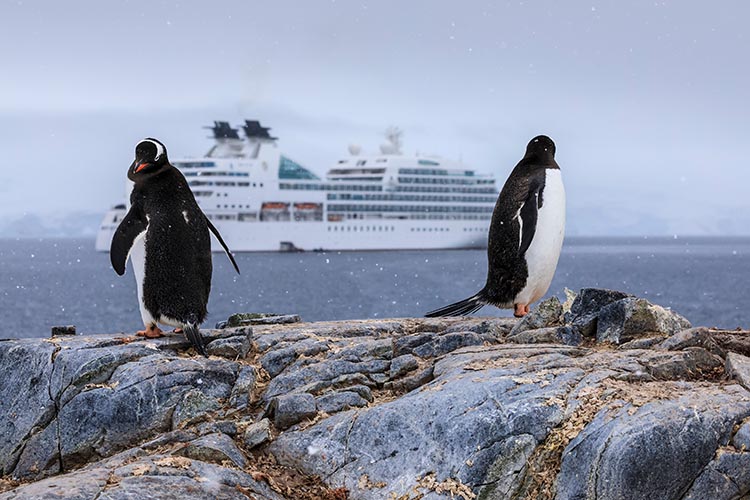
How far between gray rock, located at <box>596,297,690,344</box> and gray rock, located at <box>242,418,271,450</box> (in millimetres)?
2605

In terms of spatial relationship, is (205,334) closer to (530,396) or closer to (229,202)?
(530,396)

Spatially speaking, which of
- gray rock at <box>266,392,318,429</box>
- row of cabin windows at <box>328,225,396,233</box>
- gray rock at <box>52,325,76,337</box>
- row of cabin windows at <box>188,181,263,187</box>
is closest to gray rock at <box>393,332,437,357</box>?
gray rock at <box>266,392,318,429</box>

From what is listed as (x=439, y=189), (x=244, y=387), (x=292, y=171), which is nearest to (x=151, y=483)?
(x=244, y=387)

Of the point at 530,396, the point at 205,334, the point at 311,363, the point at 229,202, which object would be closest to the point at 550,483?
the point at 530,396

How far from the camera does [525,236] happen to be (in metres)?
7.73

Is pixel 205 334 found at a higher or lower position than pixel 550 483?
higher

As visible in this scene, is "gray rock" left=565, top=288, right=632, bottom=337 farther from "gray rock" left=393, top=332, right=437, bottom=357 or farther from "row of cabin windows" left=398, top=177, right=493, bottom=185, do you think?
"row of cabin windows" left=398, top=177, right=493, bottom=185

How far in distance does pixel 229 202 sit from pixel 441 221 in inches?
840

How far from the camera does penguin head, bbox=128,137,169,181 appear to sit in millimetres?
7270

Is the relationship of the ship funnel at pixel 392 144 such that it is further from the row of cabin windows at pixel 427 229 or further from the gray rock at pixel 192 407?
the gray rock at pixel 192 407

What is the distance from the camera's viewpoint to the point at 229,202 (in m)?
82.9

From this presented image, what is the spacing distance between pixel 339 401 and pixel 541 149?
11.2 ft

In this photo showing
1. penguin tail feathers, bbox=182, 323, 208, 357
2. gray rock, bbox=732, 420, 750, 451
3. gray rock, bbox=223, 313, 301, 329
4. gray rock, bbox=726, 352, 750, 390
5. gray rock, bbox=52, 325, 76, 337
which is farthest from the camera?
gray rock, bbox=223, 313, 301, 329

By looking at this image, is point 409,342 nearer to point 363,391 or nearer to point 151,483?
point 363,391
